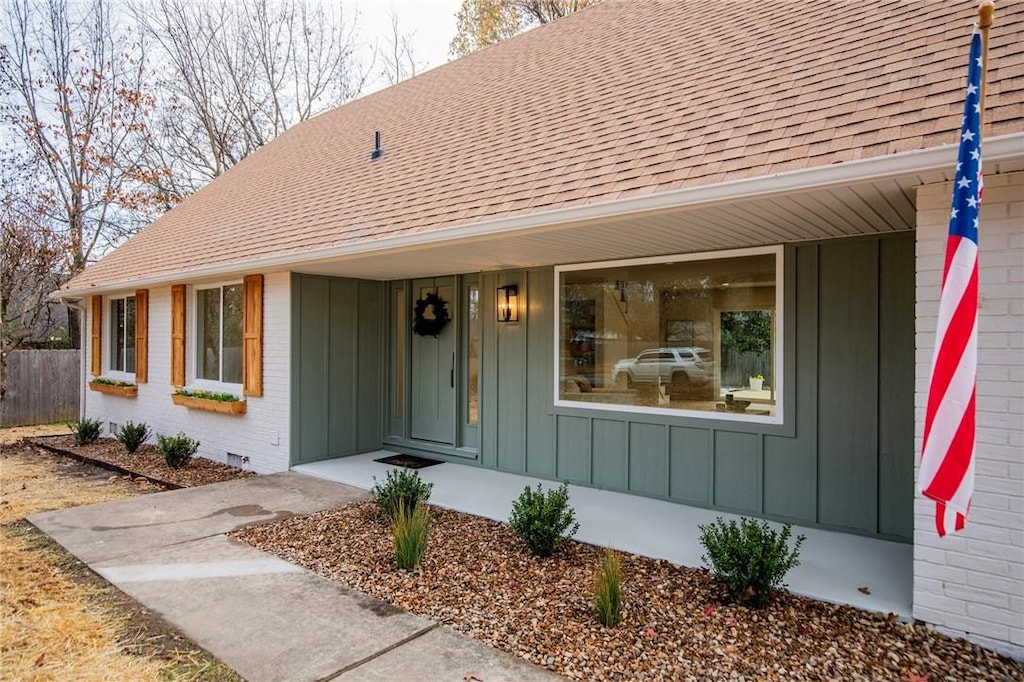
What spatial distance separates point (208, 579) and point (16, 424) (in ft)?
37.8

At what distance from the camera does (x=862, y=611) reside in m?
3.11

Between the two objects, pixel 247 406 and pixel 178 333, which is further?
pixel 178 333

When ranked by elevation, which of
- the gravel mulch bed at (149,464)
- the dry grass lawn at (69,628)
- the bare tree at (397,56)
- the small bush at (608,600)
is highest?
the bare tree at (397,56)

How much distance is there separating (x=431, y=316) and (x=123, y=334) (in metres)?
6.21

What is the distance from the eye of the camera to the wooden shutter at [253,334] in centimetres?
690

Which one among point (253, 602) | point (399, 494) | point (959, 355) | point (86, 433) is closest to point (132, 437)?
point (86, 433)

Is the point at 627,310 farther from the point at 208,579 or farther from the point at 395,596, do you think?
the point at 208,579

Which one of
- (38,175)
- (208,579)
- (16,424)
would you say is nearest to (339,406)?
(208,579)

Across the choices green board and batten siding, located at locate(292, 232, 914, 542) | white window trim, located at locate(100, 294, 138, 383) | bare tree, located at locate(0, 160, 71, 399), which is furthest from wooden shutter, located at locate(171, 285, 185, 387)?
green board and batten siding, located at locate(292, 232, 914, 542)

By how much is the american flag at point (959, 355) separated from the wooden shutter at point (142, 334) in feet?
31.7

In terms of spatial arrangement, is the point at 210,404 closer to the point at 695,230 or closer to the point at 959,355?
the point at 695,230

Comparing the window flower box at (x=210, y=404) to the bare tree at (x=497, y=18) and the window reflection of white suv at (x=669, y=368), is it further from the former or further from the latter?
the bare tree at (x=497, y=18)

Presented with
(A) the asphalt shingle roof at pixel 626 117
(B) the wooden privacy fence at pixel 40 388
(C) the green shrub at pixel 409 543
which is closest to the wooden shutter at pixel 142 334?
(A) the asphalt shingle roof at pixel 626 117

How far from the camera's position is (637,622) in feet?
9.95
